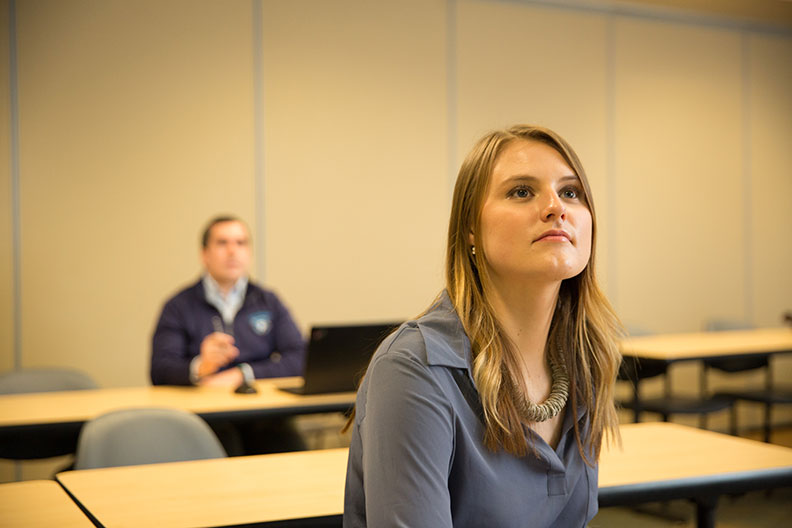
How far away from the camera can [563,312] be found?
1.74 meters

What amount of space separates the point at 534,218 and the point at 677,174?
570cm

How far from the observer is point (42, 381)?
3803 mm

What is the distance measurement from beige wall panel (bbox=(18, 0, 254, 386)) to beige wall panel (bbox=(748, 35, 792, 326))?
14.0 ft

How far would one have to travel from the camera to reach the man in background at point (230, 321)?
150 inches

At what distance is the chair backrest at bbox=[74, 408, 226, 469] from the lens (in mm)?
2373

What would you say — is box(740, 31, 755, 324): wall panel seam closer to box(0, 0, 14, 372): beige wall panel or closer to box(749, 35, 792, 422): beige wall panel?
box(749, 35, 792, 422): beige wall panel

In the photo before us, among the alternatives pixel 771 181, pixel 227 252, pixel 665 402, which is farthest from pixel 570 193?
pixel 771 181

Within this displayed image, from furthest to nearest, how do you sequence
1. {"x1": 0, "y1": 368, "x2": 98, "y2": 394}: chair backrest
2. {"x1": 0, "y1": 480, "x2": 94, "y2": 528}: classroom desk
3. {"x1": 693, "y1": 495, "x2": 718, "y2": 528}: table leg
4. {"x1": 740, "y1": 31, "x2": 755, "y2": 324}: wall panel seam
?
{"x1": 740, "y1": 31, "x2": 755, "y2": 324}: wall panel seam < {"x1": 0, "y1": 368, "x2": 98, "y2": 394}: chair backrest < {"x1": 693, "y1": 495, "x2": 718, "y2": 528}: table leg < {"x1": 0, "y1": 480, "x2": 94, "y2": 528}: classroom desk

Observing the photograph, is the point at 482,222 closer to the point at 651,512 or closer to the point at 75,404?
the point at 75,404

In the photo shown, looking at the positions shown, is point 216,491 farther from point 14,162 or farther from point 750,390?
point 750,390

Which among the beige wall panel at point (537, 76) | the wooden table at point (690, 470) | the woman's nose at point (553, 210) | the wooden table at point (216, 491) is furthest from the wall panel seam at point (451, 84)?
the woman's nose at point (553, 210)

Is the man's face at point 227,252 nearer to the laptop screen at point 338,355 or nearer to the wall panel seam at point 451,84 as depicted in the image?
the laptop screen at point 338,355

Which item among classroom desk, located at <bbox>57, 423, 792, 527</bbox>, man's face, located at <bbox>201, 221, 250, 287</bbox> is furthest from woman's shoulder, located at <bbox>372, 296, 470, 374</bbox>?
man's face, located at <bbox>201, 221, 250, 287</bbox>

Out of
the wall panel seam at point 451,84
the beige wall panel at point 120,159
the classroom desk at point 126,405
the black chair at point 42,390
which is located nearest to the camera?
the classroom desk at point 126,405
